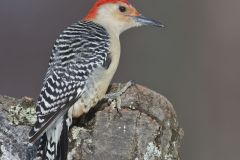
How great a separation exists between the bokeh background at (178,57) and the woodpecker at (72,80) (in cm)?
264

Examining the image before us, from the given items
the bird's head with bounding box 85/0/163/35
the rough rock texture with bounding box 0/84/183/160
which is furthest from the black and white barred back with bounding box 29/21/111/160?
the bird's head with bounding box 85/0/163/35

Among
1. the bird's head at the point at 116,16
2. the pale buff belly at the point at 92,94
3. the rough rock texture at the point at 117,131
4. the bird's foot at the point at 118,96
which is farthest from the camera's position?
the bird's head at the point at 116,16

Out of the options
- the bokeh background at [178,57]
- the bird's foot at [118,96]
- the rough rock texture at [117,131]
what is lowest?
the rough rock texture at [117,131]

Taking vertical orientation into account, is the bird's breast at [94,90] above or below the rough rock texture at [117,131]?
above

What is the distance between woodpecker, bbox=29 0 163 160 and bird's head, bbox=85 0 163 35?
0.9 inches

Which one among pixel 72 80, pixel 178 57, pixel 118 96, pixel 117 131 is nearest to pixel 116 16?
pixel 72 80

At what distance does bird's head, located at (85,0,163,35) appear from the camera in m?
8.91

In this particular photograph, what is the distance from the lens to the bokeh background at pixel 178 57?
1143 cm

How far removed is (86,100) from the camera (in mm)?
7809

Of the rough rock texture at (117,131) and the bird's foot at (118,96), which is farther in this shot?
the bird's foot at (118,96)

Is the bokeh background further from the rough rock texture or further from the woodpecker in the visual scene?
the rough rock texture

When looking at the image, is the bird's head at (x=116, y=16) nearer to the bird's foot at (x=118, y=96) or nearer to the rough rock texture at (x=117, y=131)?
the bird's foot at (x=118, y=96)

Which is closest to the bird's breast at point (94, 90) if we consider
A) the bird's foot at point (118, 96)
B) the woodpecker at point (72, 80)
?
the woodpecker at point (72, 80)

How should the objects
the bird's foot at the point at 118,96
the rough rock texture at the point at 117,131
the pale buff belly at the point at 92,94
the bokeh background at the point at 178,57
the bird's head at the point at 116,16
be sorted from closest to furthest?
the rough rock texture at the point at 117,131 < the bird's foot at the point at 118,96 < the pale buff belly at the point at 92,94 < the bird's head at the point at 116,16 < the bokeh background at the point at 178,57
